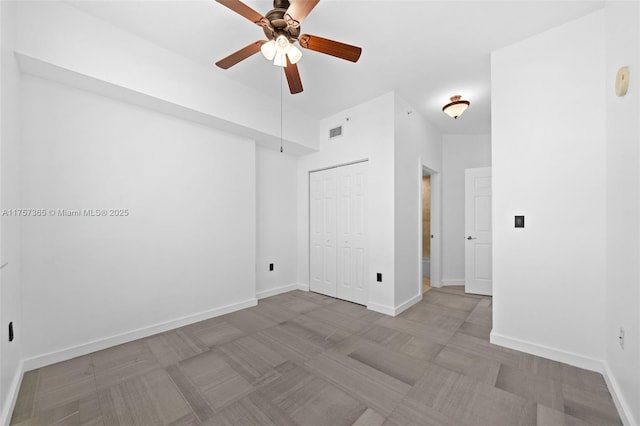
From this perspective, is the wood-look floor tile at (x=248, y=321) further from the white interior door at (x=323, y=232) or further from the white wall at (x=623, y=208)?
the white wall at (x=623, y=208)

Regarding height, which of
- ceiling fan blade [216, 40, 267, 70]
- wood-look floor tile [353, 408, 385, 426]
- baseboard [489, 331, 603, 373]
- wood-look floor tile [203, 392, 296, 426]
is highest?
ceiling fan blade [216, 40, 267, 70]

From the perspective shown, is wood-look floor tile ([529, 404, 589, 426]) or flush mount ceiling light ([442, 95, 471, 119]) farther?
flush mount ceiling light ([442, 95, 471, 119])

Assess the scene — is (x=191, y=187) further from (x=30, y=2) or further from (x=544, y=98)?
(x=544, y=98)

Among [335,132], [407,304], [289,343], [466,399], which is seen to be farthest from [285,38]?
[407,304]

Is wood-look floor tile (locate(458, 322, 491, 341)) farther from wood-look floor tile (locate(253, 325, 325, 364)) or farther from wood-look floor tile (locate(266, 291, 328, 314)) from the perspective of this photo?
wood-look floor tile (locate(266, 291, 328, 314))

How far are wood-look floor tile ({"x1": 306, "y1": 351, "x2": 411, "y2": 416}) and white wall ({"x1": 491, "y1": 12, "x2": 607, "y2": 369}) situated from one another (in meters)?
1.37

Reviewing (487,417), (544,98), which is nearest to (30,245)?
(487,417)

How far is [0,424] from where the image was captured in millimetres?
1435

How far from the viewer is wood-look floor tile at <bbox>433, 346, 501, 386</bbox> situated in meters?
2.01

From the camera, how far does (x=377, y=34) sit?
2.37 metres

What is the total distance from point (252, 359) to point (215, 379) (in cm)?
35

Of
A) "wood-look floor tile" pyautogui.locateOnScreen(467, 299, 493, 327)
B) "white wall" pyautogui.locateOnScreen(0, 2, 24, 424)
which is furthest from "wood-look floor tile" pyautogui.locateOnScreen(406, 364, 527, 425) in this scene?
"white wall" pyautogui.locateOnScreen(0, 2, 24, 424)

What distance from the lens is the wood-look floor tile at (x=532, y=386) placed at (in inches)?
68.7

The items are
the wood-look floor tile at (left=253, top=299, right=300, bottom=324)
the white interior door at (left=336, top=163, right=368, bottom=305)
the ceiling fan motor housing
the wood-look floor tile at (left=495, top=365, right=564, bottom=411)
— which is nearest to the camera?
the wood-look floor tile at (left=495, top=365, right=564, bottom=411)
